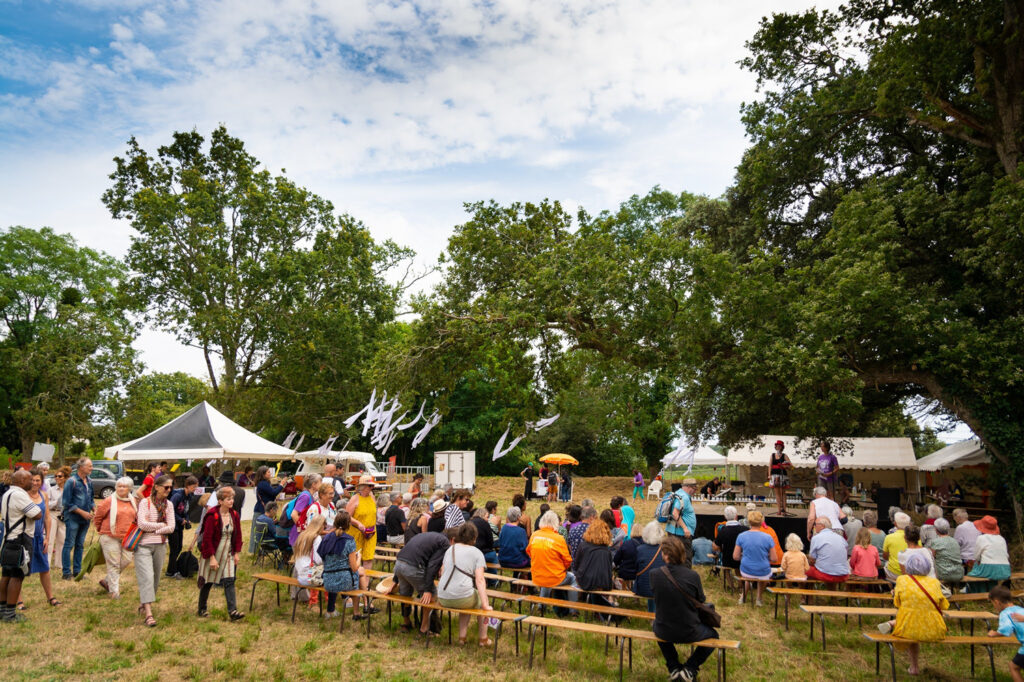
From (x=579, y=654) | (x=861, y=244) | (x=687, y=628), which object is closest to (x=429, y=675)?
(x=579, y=654)

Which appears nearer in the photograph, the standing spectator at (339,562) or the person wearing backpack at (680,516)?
the standing spectator at (339,562)

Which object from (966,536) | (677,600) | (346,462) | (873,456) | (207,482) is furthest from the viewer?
(346,462)

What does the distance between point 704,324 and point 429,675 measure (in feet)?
29.7

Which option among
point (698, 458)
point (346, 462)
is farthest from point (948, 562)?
point (346, 462)

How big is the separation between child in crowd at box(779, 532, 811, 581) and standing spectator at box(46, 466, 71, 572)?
9.61 metres

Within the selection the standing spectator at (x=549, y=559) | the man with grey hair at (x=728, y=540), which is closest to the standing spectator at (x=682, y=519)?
the man with grey hair at (x=728, y=540)

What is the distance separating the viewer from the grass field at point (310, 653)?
5.52m

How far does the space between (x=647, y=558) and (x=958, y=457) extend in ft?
58.7

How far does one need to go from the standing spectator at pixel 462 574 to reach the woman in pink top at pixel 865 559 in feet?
17.0

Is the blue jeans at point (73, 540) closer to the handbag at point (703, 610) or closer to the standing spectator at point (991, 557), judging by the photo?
the handbag at point (703, 610)

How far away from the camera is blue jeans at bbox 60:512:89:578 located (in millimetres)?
8578

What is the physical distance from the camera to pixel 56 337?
106 feet

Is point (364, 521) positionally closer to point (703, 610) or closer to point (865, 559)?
point (703, 610)

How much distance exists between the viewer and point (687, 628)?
5.12 meters
